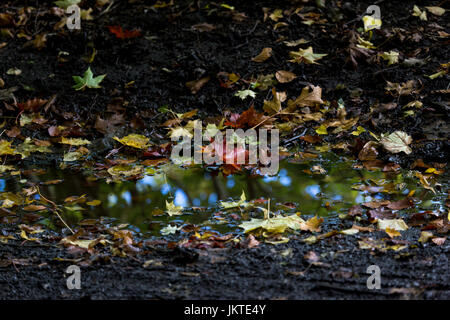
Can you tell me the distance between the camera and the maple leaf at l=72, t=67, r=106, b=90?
4.35 meters

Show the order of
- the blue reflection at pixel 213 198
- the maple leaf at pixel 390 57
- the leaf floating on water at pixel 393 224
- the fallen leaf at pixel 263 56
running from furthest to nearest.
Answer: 1. the fallen leaf at pixel 263 56
2. the maple leaf at pixel 390 57
3. the blue reflection at pixel 213 198
4. the leaf floating on water at pixel 393 224

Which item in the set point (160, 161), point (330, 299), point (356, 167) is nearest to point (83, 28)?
point (160, 161)

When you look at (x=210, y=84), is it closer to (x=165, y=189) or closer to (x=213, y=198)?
(x=165, y=189)

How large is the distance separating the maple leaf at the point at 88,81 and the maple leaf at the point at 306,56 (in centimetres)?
160

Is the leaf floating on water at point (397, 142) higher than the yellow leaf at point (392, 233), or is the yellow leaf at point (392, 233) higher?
the leaf floating on water at point (397, 142)

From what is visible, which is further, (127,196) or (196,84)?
(196,84)

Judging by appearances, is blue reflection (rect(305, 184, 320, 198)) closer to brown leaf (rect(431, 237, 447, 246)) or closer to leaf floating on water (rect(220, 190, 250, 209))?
leaf floating on water (rect(220, 190, 250, 209))

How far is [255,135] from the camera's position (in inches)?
150

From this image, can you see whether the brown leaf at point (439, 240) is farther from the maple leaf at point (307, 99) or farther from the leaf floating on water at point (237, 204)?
the maple leaf at point (307, 99)

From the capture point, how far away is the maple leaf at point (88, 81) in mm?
4352

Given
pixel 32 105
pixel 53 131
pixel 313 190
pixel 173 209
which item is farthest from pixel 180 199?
pixel 32 105

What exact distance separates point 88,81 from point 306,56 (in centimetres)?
181

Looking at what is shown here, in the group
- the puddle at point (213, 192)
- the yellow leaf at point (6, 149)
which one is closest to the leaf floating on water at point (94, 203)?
the puddle at point (213, 192)

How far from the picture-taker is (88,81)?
4.35m
